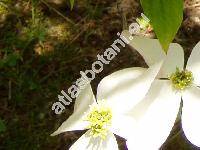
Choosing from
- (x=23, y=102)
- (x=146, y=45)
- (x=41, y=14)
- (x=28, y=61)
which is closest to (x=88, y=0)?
(x=41, y=14)

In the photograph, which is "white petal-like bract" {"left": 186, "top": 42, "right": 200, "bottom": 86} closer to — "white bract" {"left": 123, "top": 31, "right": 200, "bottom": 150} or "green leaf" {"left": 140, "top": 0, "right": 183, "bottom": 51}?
"white bract" {"left": 123, "top": 31, "right": 200, "bottom": 150}

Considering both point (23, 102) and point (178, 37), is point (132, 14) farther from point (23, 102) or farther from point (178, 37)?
point (23, 102)

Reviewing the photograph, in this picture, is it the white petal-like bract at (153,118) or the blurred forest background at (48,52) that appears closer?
the white petal-like bract at (153,118)

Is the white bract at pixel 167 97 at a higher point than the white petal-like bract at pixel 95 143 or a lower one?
higher

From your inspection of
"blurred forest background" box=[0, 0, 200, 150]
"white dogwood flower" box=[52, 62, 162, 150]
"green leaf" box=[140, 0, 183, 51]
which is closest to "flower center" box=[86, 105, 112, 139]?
"white dogwood flower" box=[52, 62, 162, 150]

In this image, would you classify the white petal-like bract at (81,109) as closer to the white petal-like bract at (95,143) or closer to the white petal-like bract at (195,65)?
the white petal-like bract at (95,143)

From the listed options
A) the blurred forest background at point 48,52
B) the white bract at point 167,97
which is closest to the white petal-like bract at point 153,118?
the white bract at point 167,97
